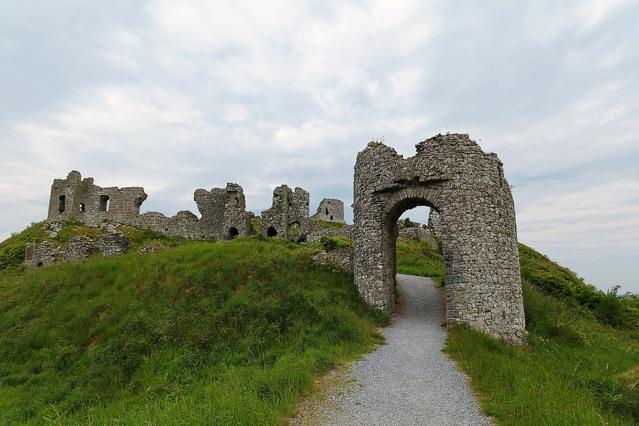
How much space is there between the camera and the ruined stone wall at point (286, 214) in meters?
33.9

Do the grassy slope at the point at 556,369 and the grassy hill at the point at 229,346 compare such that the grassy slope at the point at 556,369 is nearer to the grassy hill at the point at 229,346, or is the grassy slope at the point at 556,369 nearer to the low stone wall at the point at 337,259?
the grassy hill at the point at 229,346

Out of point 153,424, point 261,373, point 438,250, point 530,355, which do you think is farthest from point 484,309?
point 438,250

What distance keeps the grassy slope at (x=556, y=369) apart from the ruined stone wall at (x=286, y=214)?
69.4 feet

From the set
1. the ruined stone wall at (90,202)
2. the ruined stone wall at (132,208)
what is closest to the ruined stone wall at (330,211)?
the ruined stone wall at (132,208)

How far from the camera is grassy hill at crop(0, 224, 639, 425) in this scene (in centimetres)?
746

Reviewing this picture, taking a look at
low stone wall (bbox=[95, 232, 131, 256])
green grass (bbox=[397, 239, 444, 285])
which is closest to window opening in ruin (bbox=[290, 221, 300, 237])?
green grass (bbox=[397, 239, 444, 285])

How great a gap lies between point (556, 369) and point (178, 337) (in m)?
10.9

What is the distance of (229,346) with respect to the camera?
10930mm

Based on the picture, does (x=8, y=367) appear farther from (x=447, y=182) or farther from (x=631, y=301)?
(x=631, y=301)

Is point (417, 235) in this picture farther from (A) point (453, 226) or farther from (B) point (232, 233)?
(A) point (453, 226)

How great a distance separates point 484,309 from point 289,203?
24179mm

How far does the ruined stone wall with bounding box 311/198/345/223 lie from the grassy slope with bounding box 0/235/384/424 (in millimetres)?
38142

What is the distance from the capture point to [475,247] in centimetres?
1305

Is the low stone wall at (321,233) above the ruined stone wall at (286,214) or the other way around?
the other way around
